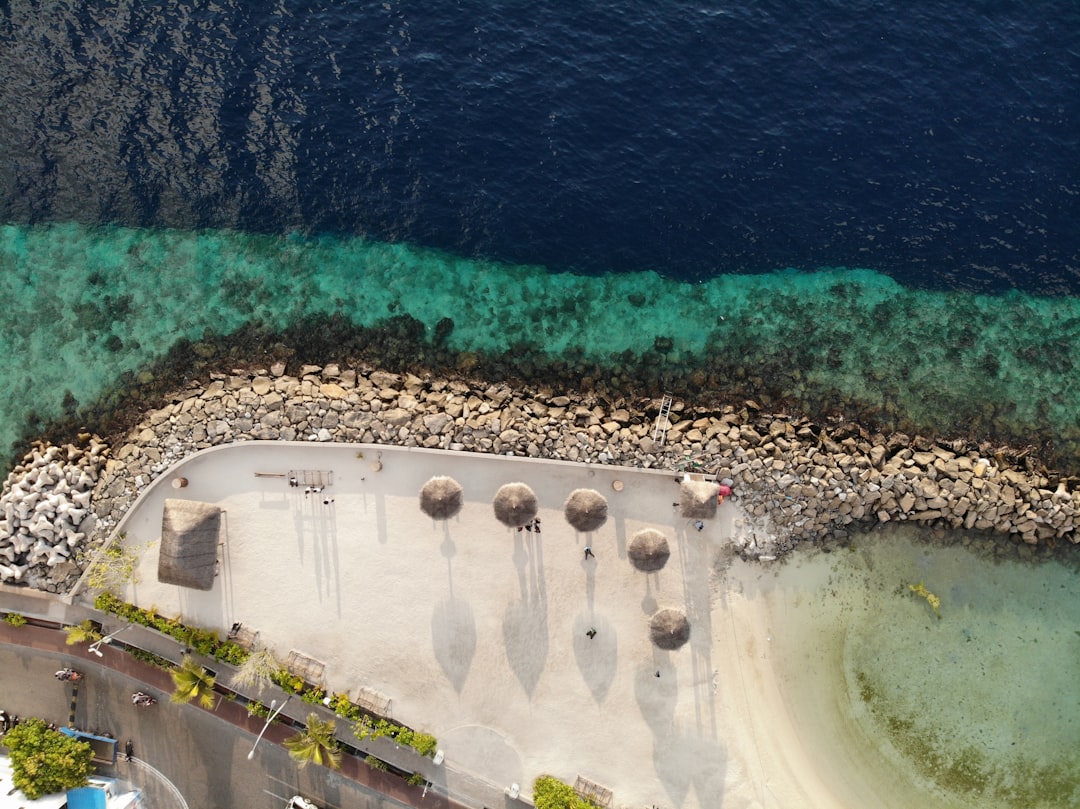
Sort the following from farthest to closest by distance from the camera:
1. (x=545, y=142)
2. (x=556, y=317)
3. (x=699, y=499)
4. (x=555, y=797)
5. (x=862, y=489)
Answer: (x=545, y=142) → (x=556, y=317) → (x=862, y=489) → (x=699, y=499) → (x=555, y=797)

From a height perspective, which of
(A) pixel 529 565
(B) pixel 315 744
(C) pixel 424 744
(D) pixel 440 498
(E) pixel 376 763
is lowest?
(E) pixel 376 763

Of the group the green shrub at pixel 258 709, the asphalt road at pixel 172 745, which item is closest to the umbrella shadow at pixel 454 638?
the asphalt road at pixel 172 745

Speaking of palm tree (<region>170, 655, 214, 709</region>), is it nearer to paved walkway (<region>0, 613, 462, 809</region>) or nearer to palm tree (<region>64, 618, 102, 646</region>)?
paved walkway (<region>0, 613, 462, 809</region>)

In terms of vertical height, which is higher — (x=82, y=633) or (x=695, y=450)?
(x=695, y=450)

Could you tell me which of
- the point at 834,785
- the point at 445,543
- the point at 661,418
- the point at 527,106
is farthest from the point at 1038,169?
the point at 445,543

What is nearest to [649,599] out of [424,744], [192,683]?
[424,744]

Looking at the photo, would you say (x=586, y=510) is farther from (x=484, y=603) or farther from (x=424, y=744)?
(x=424, y=744)
